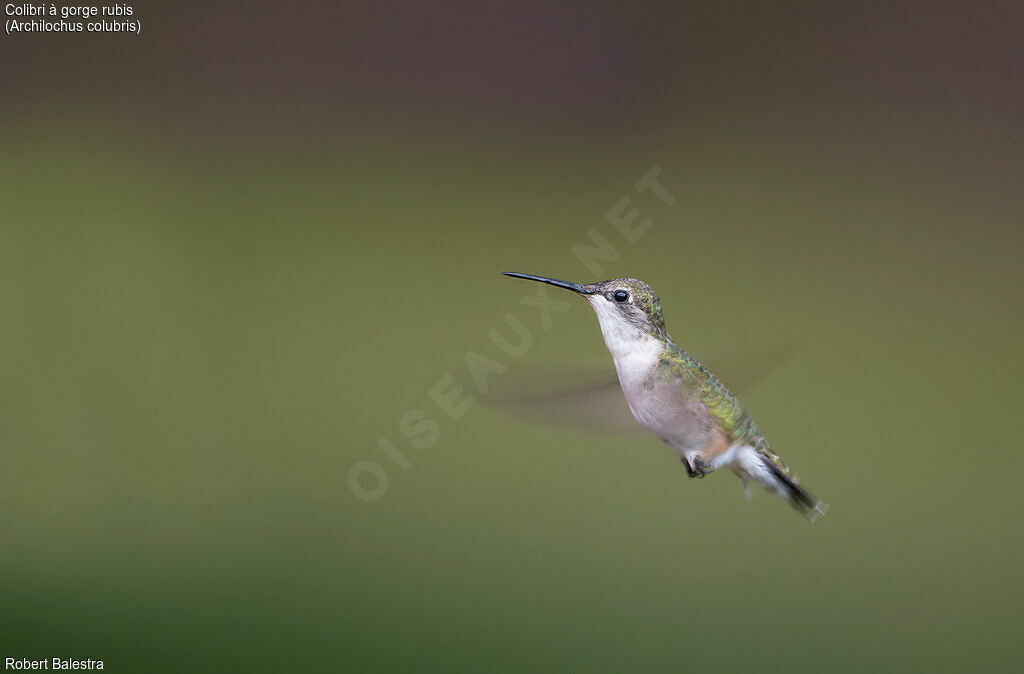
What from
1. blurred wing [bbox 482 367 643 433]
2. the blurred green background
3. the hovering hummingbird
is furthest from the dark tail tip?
the blurred green background

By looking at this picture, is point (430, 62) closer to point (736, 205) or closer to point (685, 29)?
point (685, 29)

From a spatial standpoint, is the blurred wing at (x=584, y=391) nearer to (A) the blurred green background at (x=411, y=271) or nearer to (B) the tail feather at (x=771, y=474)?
(B) the tail feather at (x=771, y=474)

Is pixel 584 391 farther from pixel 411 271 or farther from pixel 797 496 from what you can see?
pixel 411 271

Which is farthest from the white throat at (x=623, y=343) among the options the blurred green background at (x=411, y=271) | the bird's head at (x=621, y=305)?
the blurred green background at (x=411, y=271)

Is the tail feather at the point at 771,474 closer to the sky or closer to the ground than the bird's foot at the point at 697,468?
A: closer to the ground

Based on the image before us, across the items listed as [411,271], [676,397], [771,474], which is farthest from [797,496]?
[411,271]

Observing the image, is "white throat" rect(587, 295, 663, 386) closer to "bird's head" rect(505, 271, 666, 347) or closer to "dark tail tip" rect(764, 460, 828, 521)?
"bird's head" rect(505, 271, 666, 347)
